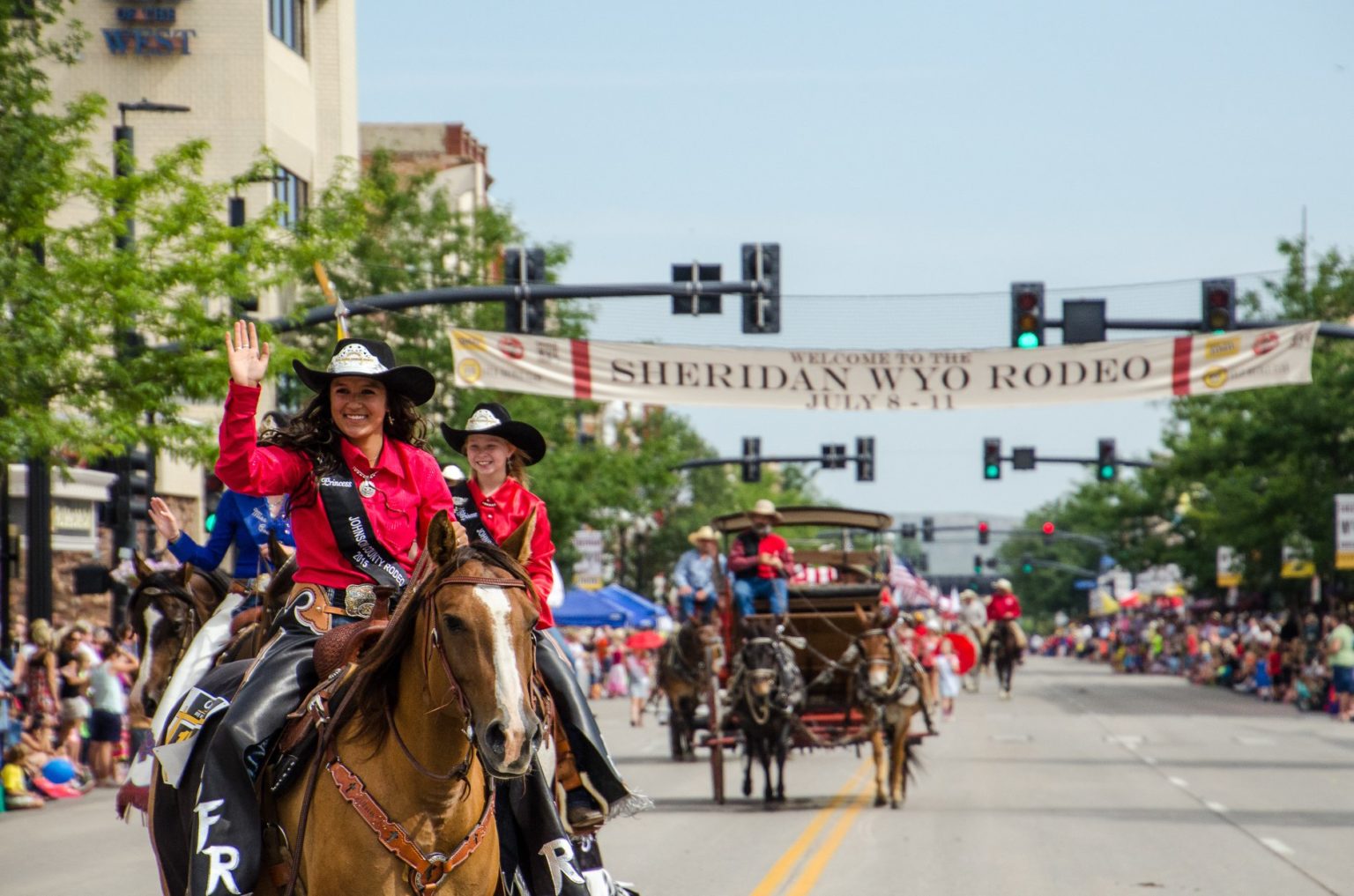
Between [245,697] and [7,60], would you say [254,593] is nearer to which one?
[245,697]

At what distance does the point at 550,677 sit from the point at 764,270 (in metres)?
14.9

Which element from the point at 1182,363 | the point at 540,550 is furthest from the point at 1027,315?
the point at 540,550

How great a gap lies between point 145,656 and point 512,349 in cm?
1107

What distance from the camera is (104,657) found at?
24828 mm

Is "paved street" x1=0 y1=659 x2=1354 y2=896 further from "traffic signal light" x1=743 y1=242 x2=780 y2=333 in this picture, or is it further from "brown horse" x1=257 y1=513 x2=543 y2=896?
"brown horse" x1=257 y1=513 x2=543 y2=896

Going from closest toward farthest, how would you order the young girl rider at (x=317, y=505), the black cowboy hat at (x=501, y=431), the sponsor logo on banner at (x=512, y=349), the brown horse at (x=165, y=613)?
the young girl rider at (x=317, y=505) < the black cowboy hat at (x=501, y=431) < the brown horse at (x=165, y=613) < the sponsor logo on banner at (x=512, y=349)

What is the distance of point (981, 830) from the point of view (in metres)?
16.5

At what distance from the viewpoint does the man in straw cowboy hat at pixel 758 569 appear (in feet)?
59.9

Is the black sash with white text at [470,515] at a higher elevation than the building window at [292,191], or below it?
below

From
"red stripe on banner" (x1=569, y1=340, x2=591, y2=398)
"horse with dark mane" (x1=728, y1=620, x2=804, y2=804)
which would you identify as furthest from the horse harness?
"red stripe on banner" (x1=569, y1=340, x2=591, y2=398)

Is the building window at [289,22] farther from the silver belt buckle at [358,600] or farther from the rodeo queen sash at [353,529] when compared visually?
the silver belt buckle at [358,600]

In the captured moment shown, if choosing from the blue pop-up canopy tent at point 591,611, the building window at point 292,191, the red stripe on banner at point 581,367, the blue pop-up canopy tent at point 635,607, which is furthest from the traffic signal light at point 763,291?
the blue pop-up canopy tent at point 635,607

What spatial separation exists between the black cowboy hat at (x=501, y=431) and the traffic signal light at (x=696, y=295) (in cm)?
1331

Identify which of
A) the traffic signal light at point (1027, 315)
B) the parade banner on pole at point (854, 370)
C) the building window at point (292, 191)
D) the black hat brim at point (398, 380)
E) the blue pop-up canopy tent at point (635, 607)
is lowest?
the blue pop-up canopy tent at point (635, 607)
